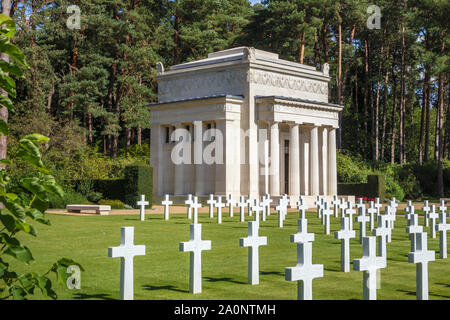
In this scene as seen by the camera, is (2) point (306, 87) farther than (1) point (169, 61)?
No

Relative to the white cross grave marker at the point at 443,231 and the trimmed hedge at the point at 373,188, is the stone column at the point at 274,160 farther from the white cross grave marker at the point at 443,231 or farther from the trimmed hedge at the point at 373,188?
the white cross grave marker at the point at 443,231

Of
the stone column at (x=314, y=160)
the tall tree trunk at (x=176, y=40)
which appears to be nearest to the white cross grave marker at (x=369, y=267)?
the stone column at (x=314, y=160)

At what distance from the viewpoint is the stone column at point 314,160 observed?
4641 cm

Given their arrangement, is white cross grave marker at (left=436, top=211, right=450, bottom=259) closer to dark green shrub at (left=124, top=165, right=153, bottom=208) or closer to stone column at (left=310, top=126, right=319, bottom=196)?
dark green shrub at (left=124, top=165, right=153, bottom=208)

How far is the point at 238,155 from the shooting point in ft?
143

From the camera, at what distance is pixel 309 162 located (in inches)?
1886

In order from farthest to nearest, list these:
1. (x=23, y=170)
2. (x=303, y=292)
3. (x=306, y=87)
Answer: (x=306, y=87), (x=23, y=170), (x=303, y=292)

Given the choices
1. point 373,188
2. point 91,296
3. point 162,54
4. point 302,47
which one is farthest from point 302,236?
point 162,54

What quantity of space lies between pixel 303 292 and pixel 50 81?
165 ft

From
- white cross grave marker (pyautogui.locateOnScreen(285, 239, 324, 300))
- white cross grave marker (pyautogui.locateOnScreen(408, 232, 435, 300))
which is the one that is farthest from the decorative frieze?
white cross grave marker (pyautogui.locateOnScreen(285, 239, 324, 300))

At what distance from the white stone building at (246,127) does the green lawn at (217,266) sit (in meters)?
21.8

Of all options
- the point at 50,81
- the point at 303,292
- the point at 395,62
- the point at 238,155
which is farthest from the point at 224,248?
the point at 395,62

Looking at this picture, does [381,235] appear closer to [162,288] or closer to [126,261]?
[162,288]

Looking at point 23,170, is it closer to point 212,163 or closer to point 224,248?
point 212,163
